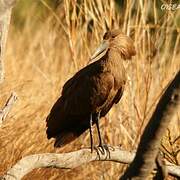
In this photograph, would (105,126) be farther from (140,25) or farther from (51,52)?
(51,52)

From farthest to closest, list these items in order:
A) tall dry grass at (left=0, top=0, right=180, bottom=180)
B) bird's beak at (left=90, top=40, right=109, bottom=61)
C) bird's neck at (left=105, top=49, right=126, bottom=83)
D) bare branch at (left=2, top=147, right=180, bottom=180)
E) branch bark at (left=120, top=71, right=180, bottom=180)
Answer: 1. tall dry grass at (left=0, top=0, right=180, bottom=180)
2. bird's beak at (left=90, top=40, right=109, bottom=61)
3. bird's neck at (left=105, top=49, right=126, bottom=83)
4. bare branch at (left=2, top=147, right=180, bottom=180)
5. branch bark at (left=120, top=71, right=180, bottom=180)

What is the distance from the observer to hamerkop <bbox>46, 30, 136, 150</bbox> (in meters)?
4.04

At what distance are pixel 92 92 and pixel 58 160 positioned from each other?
132 centimetres

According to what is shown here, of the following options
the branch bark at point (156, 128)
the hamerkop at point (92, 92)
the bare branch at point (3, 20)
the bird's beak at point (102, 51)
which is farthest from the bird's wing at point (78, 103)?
the branch bark at point (156, 128)

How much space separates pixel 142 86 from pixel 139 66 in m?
0.17

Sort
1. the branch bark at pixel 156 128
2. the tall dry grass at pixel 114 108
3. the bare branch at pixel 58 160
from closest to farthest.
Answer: the branch bark at pixel 156 128 < the bare branch at pixel 58 160 < the tall dry grass at pixel 114 108

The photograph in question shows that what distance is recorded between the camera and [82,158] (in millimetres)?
3131

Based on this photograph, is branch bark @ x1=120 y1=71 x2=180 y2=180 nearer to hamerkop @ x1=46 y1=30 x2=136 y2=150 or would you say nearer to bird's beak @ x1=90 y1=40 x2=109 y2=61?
hamerkop @ x1=46 y1=30 x2=136 y2=150

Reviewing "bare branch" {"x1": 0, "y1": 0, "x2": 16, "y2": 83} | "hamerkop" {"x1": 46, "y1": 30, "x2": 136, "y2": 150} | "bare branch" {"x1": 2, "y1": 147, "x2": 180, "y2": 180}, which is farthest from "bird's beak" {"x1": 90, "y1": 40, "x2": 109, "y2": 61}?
"bare branch" {"x1": 0, "y1": 0, "x2": 16, "y2": 83}

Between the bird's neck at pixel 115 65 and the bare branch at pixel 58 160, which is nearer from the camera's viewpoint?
the bare branch at pixel 58 160

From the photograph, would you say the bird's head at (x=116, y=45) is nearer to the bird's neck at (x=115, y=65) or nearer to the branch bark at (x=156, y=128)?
the bird's neck at (x=115, y=65)

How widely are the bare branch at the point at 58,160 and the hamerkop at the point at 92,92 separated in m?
0.58

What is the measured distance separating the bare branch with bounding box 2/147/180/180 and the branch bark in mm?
702

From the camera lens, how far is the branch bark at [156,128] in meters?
1.80
